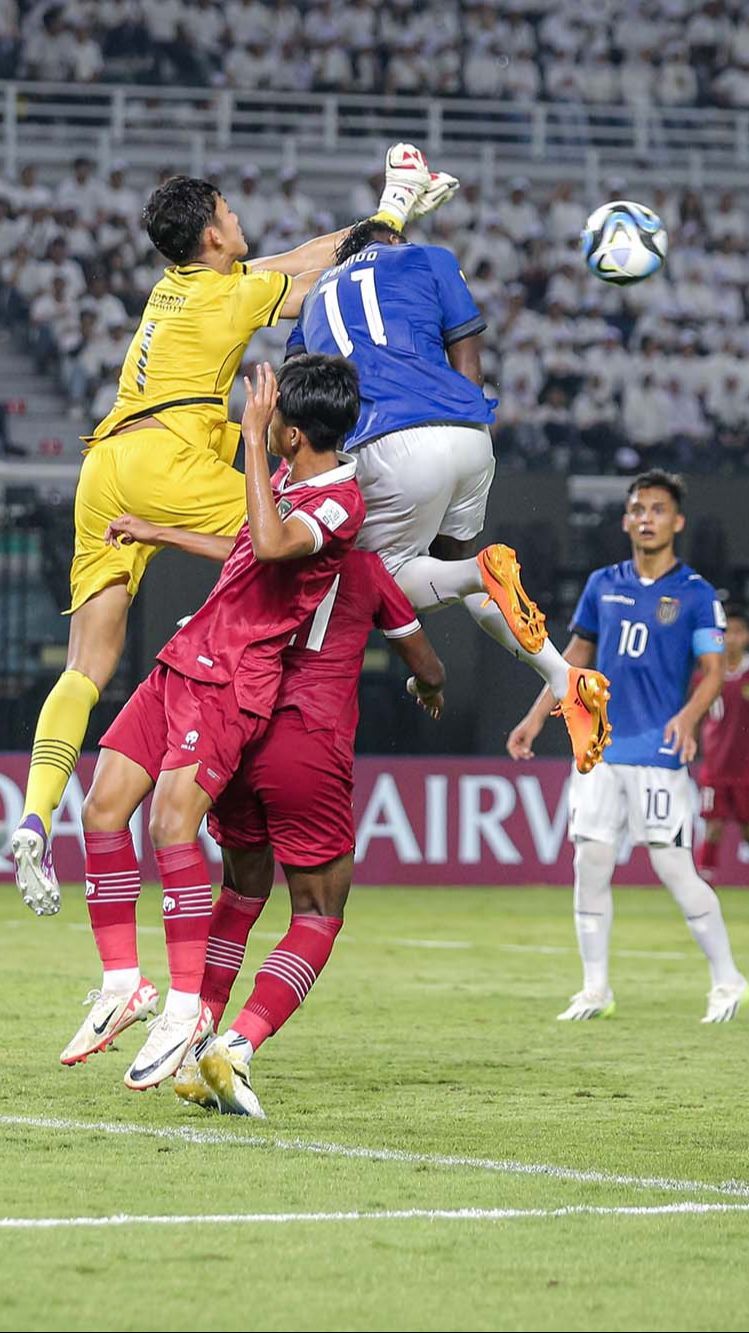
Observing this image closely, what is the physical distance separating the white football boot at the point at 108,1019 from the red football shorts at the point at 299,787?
0.59 meters

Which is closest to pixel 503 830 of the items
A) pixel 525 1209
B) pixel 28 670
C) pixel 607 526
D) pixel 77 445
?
pixel 607 526

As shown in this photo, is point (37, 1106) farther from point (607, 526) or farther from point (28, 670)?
point (607, 526)

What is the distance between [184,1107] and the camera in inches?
238

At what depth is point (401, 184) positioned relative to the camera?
7.12m

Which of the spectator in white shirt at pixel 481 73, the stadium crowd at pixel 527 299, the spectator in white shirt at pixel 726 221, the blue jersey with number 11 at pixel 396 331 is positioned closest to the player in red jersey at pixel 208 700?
the blue jersey with number 11 at pixel 396 331

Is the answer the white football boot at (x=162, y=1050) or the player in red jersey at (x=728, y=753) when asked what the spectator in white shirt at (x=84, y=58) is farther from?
the white football boot at (x=162, y=1050)

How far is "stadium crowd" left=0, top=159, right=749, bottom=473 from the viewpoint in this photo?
19750mm

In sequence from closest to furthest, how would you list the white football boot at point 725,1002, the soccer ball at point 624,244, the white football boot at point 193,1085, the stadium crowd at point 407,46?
the white football boot at point 193,1085 → the soccer ball at point 624,244 → the white football boot at point 725,1002 → the stadium crowd at point 407,46

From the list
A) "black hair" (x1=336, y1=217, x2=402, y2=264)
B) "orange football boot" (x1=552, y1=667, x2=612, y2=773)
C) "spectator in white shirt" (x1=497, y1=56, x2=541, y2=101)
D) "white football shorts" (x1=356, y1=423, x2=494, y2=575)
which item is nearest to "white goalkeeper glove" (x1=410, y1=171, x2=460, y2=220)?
"black hair" (x1=336, y1=217, x2=402, y2=264)

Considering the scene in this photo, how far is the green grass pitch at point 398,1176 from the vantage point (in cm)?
368

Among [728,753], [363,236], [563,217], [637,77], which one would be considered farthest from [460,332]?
[637,77]

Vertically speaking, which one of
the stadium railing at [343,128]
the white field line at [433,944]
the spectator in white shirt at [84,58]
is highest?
the spectator in white shirt at [84,58]

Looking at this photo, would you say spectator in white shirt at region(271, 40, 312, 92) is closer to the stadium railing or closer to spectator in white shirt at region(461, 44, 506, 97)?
the stadium railing

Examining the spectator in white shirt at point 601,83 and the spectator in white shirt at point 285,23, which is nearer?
the spectator in white shirt at point 285,23
